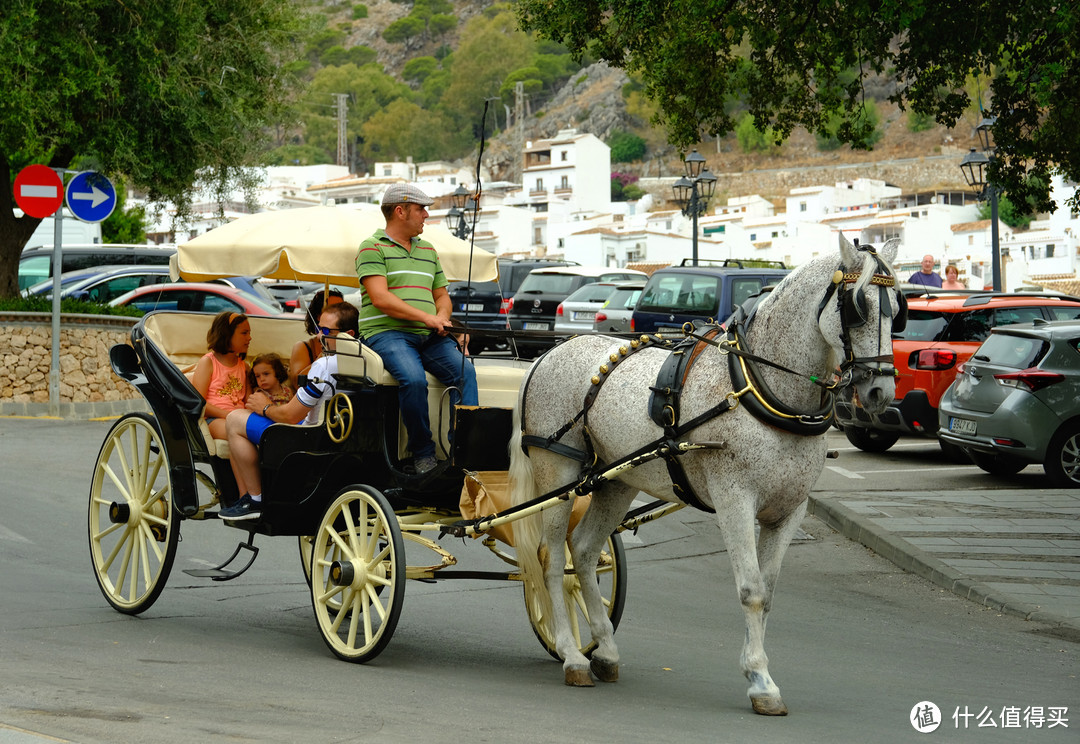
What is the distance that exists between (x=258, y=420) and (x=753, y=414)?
3.07m

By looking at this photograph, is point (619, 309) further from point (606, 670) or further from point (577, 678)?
A: point (577, 678)

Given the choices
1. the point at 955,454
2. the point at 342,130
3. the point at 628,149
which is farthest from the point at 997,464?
the point at 342,130

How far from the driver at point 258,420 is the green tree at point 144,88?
10448mm

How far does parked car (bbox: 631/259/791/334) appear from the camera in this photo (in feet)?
70.9

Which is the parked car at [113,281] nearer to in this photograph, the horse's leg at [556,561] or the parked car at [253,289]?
the parked car at [253,289]

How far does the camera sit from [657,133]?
174m

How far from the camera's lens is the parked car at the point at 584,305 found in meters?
30.1

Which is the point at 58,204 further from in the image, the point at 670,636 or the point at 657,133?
the point at 657,133

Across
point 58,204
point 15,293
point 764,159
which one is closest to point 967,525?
point 58,204

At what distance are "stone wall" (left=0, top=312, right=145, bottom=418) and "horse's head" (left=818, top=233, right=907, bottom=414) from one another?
527 inches

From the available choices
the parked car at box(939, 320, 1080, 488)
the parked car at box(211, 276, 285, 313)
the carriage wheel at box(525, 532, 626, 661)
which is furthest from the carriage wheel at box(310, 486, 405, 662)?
the parked car at box(211, 276, 285, 313)

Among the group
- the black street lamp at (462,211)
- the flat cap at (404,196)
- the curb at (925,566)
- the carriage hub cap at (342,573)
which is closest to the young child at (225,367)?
the flat cap at (404,196)

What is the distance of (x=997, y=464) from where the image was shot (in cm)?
1502

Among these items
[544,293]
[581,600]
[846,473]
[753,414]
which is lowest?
[846,473]
